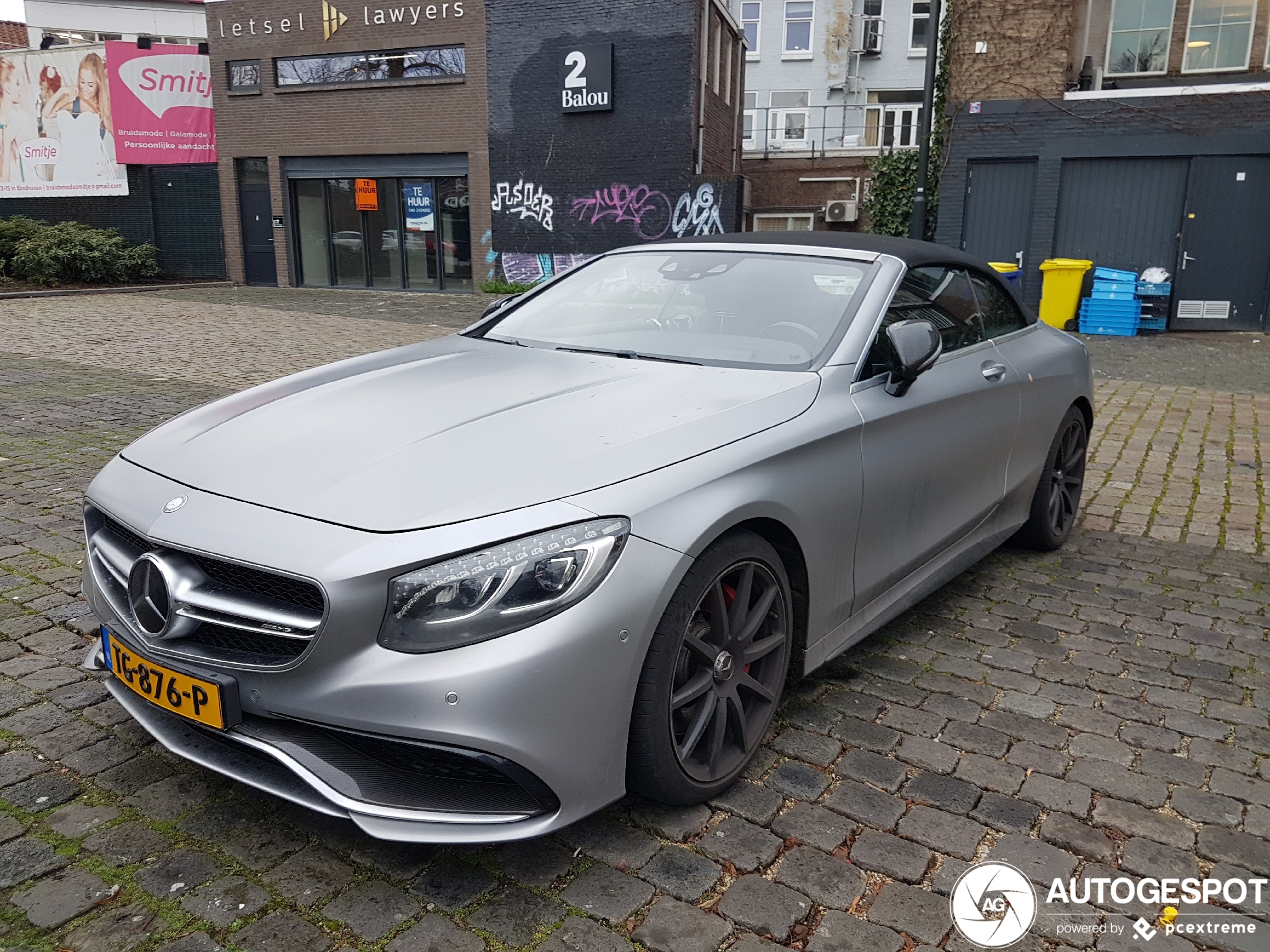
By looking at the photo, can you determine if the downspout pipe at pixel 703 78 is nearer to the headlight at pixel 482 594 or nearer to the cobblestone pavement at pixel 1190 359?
the cobblestone pavement at pixel 1190 359

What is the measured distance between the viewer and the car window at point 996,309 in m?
4.43

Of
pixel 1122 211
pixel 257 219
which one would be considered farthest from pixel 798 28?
pixel 1122 211

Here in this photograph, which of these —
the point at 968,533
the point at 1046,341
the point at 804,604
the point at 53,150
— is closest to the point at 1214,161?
the point at 1046,341

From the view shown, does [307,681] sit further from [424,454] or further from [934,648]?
[934,648]

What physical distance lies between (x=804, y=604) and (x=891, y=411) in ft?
2.52

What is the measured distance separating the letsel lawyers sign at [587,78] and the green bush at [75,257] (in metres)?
12.0

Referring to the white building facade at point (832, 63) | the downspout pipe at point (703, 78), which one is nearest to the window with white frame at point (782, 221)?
the downspout pipe at point (703, 78)

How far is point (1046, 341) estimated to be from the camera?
4.87 metres

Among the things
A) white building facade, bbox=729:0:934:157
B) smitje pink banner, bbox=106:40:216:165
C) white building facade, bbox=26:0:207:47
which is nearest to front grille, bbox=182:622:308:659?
smitje pink banner, bbox=106:40:216:165

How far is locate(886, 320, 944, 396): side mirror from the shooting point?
322 centimetres

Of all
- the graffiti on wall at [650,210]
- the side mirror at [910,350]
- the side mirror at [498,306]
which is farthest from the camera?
the graffiti on wall at [650,210]

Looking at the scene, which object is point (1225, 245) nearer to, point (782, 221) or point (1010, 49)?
point (1010, 49)

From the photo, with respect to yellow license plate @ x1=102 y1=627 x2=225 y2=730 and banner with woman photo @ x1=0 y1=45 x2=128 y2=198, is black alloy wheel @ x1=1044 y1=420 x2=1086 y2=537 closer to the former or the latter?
yellow license plate @ x1=102 y1=627 x2=225 y2=730

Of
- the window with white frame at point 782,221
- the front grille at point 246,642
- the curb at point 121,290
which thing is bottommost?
the curb at point 121,290
